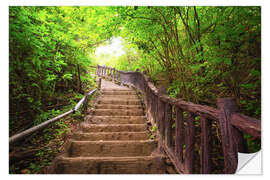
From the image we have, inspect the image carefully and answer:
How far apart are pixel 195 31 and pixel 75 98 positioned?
163 inches

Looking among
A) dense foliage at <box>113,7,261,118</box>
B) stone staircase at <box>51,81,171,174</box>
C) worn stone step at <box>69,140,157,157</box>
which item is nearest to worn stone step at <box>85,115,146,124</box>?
stone staircase at <box>51,81,171,174</box>

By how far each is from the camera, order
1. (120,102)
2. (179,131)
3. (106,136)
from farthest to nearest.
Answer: (120,102), (106,136), (179,131)

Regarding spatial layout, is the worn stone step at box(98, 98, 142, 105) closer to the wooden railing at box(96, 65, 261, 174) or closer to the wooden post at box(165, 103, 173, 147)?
the wooden post at box(165, 103, 173, 147)

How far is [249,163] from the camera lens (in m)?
1.05

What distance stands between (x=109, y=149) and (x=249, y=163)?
1.94 metres

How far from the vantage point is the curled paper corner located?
945mm

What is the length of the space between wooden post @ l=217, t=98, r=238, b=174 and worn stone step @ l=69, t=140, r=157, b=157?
151 cm

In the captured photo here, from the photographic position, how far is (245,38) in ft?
4.41

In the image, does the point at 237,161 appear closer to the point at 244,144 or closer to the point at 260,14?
the point at 244,144

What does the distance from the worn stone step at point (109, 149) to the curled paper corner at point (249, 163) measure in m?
1.47

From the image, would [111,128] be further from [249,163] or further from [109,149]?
[249,163]

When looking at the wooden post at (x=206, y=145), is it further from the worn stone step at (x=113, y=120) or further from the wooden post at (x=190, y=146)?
the worn stone step at (x=113, y=120)

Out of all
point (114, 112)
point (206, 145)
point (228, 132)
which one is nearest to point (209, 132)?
point (206, 145)
